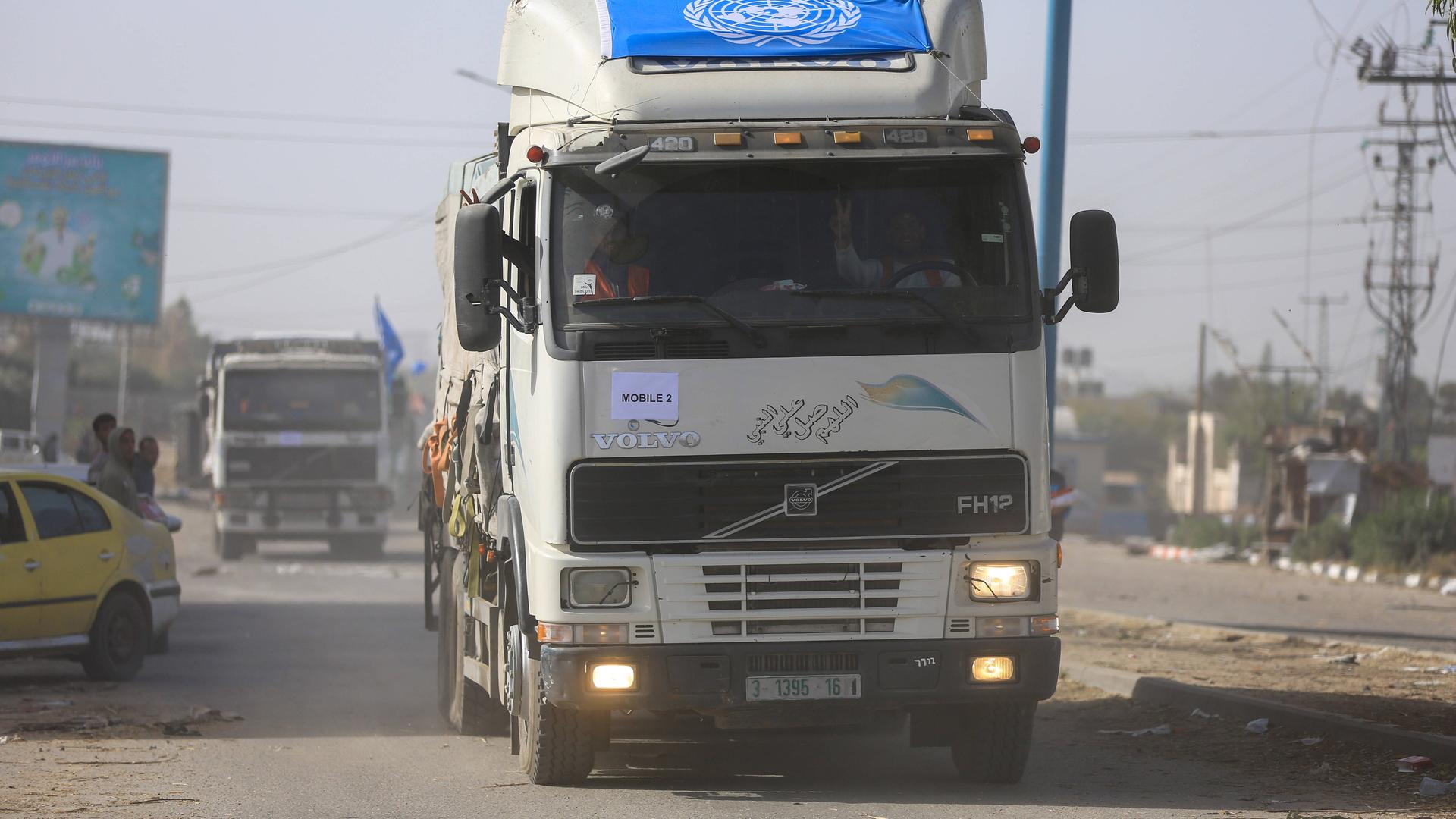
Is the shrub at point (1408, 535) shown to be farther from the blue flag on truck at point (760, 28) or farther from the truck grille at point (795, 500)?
the truck grille at point (795, 500)

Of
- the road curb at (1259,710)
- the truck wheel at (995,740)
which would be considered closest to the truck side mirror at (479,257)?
the truck wheel at (995,740)

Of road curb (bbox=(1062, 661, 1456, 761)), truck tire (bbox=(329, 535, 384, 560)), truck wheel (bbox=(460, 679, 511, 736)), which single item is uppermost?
road curb (bbox=(1062, 661, 1456, 761))

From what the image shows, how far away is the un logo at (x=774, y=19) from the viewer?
7773mm

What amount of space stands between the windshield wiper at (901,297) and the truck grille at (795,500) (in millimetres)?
547

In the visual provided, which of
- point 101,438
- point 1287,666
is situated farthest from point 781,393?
point 101,438

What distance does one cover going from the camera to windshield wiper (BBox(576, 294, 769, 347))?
7.19 metres

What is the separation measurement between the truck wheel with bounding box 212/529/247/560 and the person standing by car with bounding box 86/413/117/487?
38.7 ft

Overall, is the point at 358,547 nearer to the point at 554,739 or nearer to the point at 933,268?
the point at 554,739

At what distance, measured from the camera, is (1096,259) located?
7555 mm

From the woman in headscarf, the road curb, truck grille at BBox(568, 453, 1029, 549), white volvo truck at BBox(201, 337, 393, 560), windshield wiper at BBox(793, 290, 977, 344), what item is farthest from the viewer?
white volvo truck at BBox(201, 337, 393, 560)

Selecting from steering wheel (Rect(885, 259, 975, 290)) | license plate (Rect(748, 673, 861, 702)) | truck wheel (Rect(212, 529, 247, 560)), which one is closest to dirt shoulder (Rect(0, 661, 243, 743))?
license plate (Rect(748, 673, 861, 702))

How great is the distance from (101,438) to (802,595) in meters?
10.3

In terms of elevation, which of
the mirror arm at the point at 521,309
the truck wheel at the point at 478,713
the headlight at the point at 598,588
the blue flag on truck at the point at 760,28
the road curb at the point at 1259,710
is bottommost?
the truck wheel at the point at 478,713

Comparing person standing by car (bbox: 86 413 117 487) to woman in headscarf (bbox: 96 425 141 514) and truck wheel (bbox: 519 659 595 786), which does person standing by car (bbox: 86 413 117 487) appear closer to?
woman in headscarf (bbox: 96 425 141 514)
